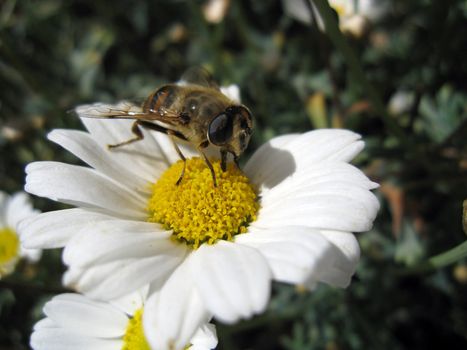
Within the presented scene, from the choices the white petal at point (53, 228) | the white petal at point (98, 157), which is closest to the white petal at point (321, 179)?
the white petal at point (98, 157)

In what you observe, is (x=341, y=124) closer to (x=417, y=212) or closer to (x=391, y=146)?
(x=391, y=146)

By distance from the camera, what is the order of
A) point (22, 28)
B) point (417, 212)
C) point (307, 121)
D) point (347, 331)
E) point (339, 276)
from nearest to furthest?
point (339, 276) < point (347, 331) < point (417, 212) < point (307, 121) < point (22, 28)

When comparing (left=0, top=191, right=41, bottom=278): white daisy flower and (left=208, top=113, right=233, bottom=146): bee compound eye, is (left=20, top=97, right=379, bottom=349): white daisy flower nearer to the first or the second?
(left=208, top=113, right=233, bottom=146): bee compound eye

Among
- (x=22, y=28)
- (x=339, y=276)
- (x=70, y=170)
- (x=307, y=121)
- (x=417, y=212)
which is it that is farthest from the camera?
(x=22, y=28)

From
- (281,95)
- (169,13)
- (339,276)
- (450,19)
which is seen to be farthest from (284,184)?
(169,13)

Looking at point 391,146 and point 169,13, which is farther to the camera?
point 169,13

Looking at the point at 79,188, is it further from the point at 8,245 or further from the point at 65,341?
the point at 8,245

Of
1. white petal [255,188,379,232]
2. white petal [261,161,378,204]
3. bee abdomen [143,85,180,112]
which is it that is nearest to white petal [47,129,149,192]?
bee abdomen [143,85,180,112]

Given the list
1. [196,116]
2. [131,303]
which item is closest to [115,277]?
[131,303]
